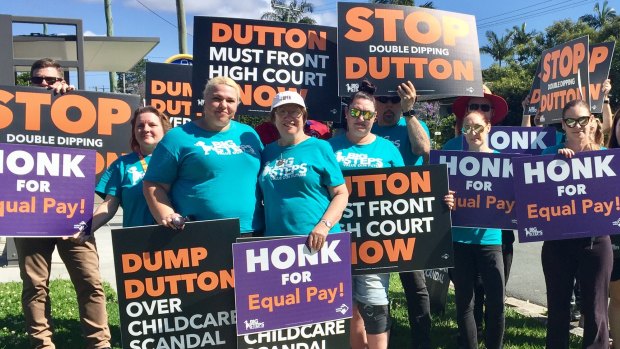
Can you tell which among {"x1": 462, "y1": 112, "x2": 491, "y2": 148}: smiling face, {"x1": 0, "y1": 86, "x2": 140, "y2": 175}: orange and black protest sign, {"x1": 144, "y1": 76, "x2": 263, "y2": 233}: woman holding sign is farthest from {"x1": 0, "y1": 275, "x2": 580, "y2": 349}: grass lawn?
{"x1": 144, "y1": 76, "x2": 263, "y2": 233}: woman holding sign

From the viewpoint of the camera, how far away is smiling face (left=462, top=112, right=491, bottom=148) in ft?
13.7

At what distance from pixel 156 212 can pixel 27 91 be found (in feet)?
6.63

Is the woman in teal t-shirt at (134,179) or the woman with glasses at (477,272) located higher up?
the woman in teal t-shirt at (134,179)

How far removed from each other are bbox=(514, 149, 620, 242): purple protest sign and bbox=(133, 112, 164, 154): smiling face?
98.2 inches

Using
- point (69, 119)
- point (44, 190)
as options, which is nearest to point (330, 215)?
point (44, 190)

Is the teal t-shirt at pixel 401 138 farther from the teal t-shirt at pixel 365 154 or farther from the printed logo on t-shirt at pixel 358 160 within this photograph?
the printed logo on t-shirt at pixel 358 160

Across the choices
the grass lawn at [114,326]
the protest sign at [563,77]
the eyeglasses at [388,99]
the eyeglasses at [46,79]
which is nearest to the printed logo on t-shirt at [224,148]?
the eyeglasses at [388,99]

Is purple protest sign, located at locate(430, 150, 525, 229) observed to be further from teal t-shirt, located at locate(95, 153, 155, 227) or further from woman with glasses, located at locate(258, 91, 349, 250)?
teal t-shirt, located at locate(95, 153, 155, 227)

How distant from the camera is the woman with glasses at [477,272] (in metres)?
4.09

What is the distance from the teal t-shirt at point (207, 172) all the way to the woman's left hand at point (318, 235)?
0.40 meters

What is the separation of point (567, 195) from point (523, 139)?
1.52 metres

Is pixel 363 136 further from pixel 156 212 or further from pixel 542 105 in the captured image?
pixel 542 105

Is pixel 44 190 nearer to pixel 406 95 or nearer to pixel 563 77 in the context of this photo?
pixel 406 95

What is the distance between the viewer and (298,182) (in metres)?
3.38
